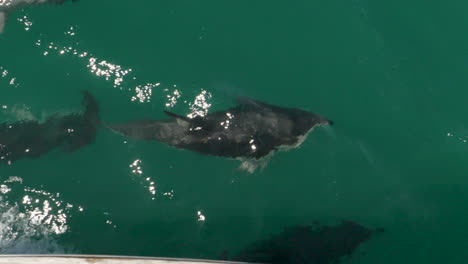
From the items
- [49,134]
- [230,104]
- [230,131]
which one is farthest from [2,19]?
[230,131]

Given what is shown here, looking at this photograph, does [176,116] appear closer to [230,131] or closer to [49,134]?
[230,131]

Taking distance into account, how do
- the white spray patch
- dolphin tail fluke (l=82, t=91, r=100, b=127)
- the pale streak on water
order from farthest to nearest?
the pale streak on water < dolphin tail fluke (l=82, t=91, r=100, b=127) < the white spray patch

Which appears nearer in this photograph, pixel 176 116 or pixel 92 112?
pixel 176 116

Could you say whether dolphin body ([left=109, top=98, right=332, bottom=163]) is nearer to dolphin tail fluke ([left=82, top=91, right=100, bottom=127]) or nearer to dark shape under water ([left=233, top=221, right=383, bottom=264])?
dolphin tail fluke ([left=82, top=91, right=100, bottom=127])

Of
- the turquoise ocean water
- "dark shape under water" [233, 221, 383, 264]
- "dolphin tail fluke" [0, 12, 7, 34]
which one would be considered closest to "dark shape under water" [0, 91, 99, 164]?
the turquoise ocean water

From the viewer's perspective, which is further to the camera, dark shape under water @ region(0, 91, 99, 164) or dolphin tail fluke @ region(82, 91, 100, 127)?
dolphin tail fluke @ region(82, 91, 100, 127)

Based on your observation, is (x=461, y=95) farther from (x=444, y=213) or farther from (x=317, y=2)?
(x=317, y=2)
